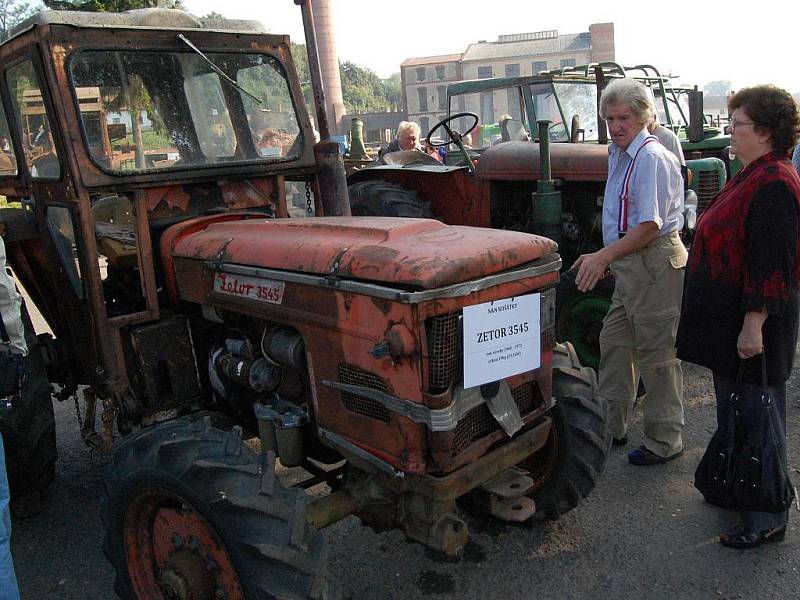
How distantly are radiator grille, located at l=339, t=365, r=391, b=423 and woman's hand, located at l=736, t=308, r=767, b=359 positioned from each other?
1.48 m

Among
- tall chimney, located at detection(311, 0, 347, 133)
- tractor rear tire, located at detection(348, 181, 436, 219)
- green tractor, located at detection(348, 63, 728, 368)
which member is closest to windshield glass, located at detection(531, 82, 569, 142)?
green tractor, located at detection(348, 63, 728, 368)

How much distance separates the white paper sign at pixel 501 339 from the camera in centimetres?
228

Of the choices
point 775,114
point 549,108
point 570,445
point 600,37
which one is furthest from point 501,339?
point 600,37

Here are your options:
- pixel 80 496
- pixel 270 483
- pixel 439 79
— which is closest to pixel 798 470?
pixel 270 483

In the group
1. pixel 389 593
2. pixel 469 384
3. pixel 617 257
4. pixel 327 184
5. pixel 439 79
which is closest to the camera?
pixel 469 384

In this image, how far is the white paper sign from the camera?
2.28 metres

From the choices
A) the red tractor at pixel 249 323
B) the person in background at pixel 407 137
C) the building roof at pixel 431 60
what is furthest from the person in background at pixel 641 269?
the building roof at pixel 431 60

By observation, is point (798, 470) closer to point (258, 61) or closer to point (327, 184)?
point (327, 184)

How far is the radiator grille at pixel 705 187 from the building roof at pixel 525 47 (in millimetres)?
58953

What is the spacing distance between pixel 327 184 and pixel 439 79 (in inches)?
2537

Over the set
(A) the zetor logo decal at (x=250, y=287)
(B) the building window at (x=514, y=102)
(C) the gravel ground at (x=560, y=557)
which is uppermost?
(B) the building window at (x=514, y=102)

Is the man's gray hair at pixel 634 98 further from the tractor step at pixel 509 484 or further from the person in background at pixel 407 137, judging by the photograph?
the person in background at pixel 407 137

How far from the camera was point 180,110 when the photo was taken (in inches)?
133

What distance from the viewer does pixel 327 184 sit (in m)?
3.78
